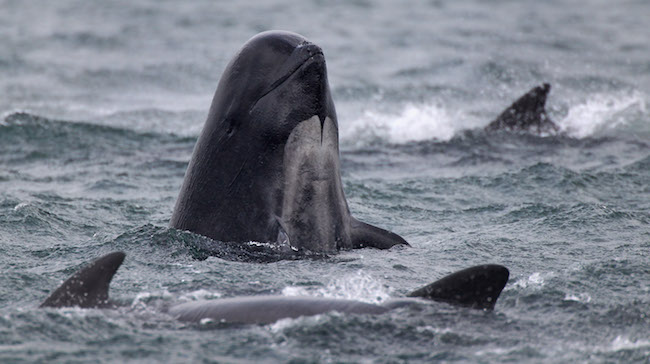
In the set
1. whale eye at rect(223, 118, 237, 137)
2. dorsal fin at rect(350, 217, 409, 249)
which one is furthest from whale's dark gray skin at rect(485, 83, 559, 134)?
whale eye at rect(223, 118, 237, 137)

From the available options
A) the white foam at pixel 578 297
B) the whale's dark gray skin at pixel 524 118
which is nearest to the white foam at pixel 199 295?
the white foam at pixel 578 297

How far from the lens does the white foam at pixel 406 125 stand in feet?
50.7

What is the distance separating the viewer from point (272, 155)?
765cm

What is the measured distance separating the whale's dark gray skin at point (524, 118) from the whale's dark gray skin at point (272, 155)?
26.6 feet

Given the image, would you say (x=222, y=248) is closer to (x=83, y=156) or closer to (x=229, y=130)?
(x=229, y=130)

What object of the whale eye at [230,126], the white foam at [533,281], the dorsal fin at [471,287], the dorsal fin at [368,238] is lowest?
the white foam at [533,281]

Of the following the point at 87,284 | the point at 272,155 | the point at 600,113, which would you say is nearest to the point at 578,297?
the point at 272,155

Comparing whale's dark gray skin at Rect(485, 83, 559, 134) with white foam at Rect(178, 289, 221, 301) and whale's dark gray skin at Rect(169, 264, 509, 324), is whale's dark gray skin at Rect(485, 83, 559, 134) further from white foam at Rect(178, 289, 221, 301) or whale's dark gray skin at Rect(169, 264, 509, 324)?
whale's dark gray skin at Rect(169, 264, 509, 324)

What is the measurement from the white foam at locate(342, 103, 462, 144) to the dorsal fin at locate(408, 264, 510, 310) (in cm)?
932

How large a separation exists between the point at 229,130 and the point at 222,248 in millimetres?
994

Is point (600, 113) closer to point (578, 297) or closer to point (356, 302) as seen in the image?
point (578, 297)

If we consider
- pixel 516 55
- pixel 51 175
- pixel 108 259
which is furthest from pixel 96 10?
pixel 108 259

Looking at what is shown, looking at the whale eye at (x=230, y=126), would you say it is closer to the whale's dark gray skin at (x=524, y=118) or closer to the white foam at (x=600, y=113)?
the whale's dark gray skin at (x=524, y=118)

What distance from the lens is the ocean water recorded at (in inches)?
222
